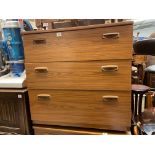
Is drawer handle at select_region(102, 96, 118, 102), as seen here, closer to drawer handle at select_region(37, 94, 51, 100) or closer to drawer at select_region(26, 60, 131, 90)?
drawer at select_region(26, 60, 131, 90)

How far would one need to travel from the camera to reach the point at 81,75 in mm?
1011

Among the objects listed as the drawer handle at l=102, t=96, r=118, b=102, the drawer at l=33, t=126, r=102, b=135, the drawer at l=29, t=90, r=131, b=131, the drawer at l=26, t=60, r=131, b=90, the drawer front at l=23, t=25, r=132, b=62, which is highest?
the drawer front at l=23, t=25, r=132, b=62

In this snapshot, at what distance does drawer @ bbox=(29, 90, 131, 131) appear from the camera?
986 mm

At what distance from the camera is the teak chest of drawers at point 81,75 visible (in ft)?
3.04

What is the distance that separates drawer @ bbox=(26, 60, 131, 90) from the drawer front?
0.12 feet

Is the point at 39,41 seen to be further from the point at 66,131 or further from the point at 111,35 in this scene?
the point at 66,131

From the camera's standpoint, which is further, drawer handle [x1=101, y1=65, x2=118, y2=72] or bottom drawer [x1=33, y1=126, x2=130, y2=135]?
bottom drawer [x1=33, y1=126, x2=130, y2=135]

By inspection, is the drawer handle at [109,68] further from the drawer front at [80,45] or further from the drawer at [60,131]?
the drawer at [60,131]

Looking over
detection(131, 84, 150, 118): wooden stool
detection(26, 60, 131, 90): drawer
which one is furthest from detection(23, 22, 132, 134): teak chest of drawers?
detection(131, 84, 150, 118): wooden stool

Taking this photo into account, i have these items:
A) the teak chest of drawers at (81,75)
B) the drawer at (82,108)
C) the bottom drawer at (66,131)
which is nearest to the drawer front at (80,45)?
the teak chest of drawers at (81,75)
